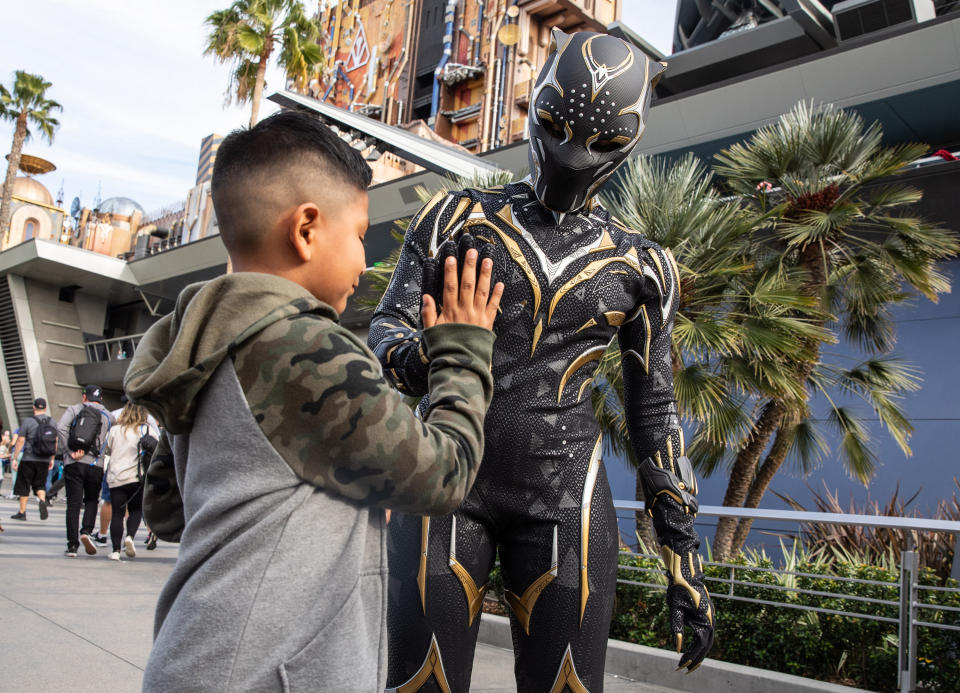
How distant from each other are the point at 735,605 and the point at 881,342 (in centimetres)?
444

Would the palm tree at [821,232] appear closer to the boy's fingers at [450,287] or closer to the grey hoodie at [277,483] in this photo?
the boy's fingers at [450,287]

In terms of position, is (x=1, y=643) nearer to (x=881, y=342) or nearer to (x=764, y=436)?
(x=764, y=436)

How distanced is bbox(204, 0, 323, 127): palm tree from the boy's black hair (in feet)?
58.1

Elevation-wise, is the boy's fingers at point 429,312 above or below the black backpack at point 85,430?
above

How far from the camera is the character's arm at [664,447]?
2.12 m

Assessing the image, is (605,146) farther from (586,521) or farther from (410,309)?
(586,521)

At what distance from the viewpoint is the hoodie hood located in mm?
1140

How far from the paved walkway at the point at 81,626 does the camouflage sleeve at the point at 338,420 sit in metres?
3.20

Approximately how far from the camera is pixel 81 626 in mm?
4875

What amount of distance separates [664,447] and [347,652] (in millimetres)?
1274

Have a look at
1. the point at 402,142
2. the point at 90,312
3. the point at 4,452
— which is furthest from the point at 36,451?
the point at 90,312

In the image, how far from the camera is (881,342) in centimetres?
892

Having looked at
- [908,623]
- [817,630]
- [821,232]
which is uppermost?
[821,232]

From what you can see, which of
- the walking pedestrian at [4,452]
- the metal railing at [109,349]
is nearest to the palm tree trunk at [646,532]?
the walking pedestrian at [4,452]
